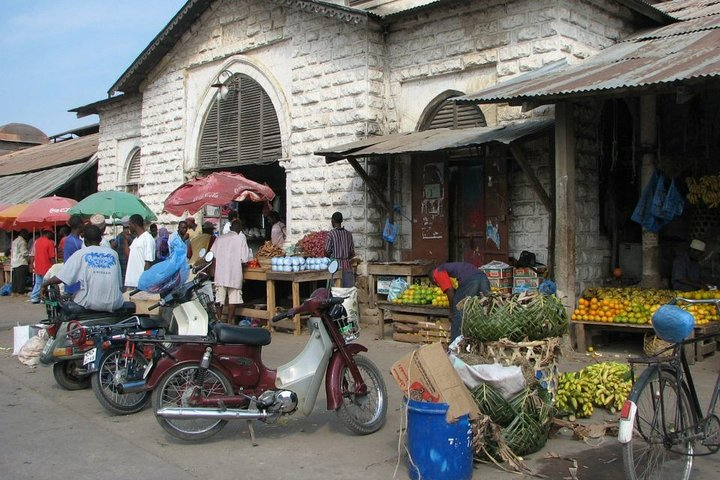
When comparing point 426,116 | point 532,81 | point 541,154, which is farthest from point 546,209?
point 426,116

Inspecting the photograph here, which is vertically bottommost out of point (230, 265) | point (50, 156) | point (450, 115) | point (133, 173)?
point (230, 265)

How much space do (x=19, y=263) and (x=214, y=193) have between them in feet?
32.1

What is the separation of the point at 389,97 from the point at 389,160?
4.13 ft

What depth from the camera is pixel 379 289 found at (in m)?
11.8

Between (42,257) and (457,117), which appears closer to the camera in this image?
(457,117)

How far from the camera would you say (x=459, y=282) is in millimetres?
8070

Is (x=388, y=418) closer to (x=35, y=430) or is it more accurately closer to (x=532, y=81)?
(x=35, y=430)

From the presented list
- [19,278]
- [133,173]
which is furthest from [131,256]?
[19,278]

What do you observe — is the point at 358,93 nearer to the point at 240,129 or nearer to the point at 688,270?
the point at 240,129

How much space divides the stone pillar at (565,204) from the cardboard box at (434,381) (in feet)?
15.3

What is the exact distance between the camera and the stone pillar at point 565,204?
9.32 meters

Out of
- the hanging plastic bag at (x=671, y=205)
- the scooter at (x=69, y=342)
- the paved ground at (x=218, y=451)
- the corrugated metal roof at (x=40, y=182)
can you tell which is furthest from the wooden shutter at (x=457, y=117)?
the corrugated metal roof at (x=40, y=182)

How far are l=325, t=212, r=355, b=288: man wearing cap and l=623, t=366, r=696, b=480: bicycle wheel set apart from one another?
24.9 ft

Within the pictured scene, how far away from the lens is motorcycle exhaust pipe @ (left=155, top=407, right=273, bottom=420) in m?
5.75
